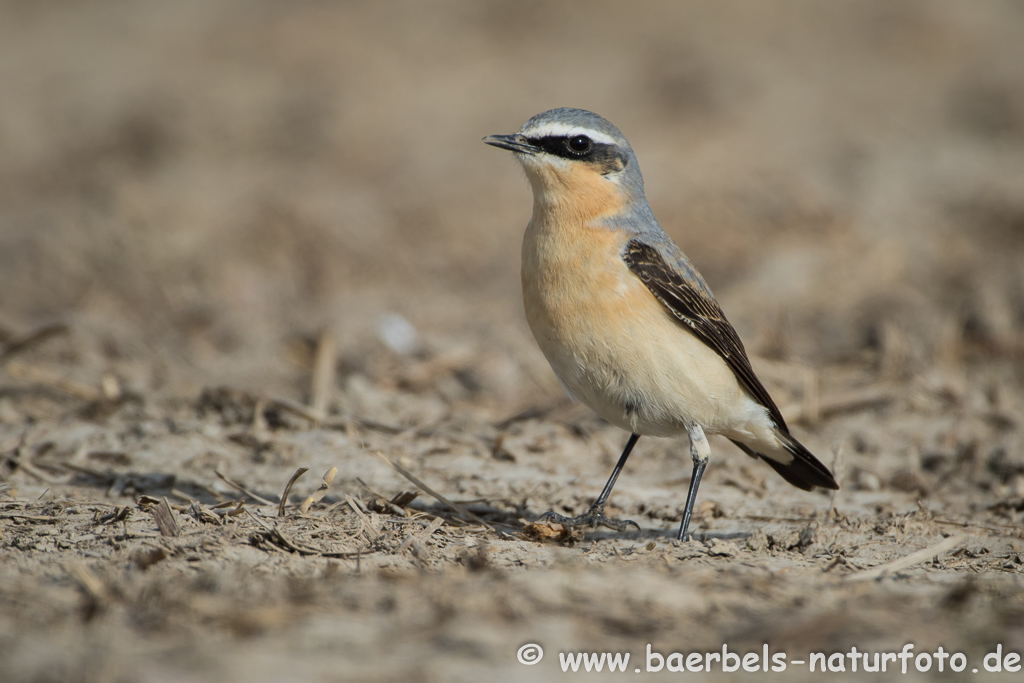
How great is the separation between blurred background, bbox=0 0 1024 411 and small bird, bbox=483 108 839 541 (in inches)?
119

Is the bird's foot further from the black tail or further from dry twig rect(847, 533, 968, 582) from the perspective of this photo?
dry twig rect(847, 533, 968, 582)

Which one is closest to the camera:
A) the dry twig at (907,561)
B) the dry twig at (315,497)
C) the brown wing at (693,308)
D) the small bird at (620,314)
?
the dry twig at (907,561)

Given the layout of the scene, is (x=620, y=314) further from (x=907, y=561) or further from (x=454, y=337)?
(x=454, y=337)

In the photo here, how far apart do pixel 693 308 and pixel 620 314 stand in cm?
62

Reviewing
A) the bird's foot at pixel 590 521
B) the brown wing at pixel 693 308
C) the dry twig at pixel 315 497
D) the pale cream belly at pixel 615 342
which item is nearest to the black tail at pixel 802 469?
the brown wing at pixel 693 308

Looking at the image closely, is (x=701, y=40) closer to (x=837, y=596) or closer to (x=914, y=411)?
(x=914, y=411)

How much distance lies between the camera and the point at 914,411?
8203mm

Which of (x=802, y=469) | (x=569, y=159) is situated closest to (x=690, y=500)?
(x=802, y=469)

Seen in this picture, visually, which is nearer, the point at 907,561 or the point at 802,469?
the point at 907,561

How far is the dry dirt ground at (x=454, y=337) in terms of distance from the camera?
3695mm

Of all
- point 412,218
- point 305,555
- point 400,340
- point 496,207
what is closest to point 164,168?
point 412,218

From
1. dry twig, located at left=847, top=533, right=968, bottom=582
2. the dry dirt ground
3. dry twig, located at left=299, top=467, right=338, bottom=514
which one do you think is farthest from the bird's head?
dry twig, located at left=847, top=533, right=968, bottom=582

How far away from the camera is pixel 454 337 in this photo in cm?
998

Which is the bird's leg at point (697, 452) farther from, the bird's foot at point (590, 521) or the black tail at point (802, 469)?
the black tail at point (802, 469)
